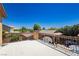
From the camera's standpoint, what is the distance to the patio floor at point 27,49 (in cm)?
646

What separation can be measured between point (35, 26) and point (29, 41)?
0.74 metres

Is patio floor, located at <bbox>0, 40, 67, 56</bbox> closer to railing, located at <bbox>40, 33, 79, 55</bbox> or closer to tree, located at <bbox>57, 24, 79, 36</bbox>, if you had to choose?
railing, located at <bbox>40, 33, 79, 55</bbox>

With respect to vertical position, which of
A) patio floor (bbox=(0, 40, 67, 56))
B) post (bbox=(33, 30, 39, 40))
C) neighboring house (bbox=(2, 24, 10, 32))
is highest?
neighboring house (bbox=(2, 24, 10, 32))

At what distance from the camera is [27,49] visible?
6949mm

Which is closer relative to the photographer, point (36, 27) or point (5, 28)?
point (36, 27)

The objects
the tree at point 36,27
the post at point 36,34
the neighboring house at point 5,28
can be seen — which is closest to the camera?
the tree at point 36,27

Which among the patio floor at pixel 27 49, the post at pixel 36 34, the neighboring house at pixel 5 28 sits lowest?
the patio floor at pixel 27 49

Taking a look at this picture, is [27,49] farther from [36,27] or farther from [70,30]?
[70,30]

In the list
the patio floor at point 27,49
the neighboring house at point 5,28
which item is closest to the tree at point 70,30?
the patio floor at point 27,49

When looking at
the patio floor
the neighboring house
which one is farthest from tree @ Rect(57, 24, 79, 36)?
the neighboring house

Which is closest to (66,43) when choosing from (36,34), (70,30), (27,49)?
(70,30)

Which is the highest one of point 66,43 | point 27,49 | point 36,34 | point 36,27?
point 36,27

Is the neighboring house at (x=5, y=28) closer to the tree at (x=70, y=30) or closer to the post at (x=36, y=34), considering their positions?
the post at (x=36, y=34)

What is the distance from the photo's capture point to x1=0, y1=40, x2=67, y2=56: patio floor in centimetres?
646
